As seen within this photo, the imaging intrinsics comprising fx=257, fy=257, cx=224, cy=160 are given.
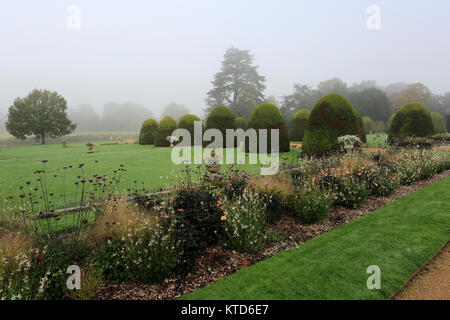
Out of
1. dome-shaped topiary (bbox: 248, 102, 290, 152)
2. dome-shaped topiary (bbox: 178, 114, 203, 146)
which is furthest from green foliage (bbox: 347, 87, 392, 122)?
dome-shaped topiary (bbox: 248, 102, 290, 152)

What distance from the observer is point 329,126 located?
41.9 ft

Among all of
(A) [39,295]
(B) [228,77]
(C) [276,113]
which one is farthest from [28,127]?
(A) [39,295]

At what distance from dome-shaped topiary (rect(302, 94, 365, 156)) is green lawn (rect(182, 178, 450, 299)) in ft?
23.6

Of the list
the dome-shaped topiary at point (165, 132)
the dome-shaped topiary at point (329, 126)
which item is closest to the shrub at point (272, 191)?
the dome-shaped topiary at point (329, 126)

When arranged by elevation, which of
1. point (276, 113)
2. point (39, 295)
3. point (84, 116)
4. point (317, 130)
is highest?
point (84, 116)

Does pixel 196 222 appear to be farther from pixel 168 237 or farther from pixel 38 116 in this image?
pixel 38 116

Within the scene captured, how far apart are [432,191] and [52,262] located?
921 centimetres

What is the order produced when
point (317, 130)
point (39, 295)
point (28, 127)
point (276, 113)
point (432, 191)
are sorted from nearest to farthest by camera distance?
point (39, 295) < point (432, 191) < point (317, 130) < point (276, 113) < point (28, 127)

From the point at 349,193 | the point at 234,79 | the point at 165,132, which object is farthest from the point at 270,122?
the point at 234,79

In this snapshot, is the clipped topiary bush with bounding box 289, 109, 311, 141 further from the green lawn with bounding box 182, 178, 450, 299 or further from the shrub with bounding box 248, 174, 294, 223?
the green lawn with bounding box 182, 178, 450, 299

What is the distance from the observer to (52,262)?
325 cm

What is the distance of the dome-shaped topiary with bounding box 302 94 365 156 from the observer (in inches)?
496

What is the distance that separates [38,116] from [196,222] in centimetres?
4278
